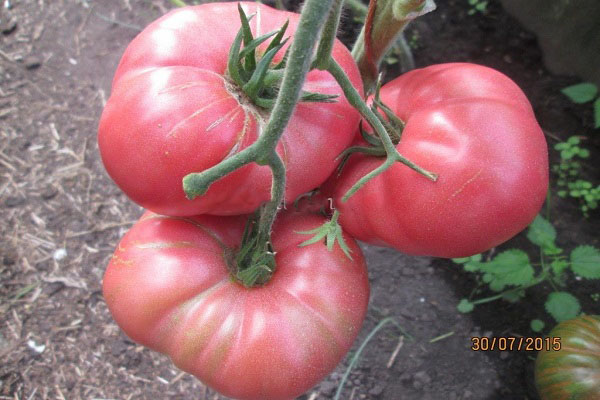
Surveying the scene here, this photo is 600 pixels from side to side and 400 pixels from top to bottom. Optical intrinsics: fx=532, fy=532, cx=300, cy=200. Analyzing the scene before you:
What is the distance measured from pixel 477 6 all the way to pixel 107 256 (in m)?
1.28

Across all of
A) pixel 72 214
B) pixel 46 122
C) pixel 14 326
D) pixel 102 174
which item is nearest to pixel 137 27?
pixel 46 122

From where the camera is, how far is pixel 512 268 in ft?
3.86

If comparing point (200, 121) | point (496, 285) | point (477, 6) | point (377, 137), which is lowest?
point (496, 285)

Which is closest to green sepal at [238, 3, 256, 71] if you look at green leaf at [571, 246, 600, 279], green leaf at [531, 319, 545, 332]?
green leaf at [571, 246, 600, 279]

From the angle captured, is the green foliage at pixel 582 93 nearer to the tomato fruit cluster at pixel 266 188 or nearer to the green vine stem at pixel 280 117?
the tomato fruit cluster at pixel 266 188

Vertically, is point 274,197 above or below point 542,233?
above

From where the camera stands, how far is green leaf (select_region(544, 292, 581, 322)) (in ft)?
3.79

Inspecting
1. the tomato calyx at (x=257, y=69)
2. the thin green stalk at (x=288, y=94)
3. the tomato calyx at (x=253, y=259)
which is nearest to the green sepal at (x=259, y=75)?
the tomato calyx at (x=257, y=69)

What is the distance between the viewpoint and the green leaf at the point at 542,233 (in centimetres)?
123

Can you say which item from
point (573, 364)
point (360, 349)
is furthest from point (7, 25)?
point (573, 364)

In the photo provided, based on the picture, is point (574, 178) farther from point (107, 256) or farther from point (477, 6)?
point (107, 256)

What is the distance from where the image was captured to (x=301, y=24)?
1.70ft

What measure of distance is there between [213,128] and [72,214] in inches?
38.1

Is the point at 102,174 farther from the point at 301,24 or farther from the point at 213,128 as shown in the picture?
the point at 301,24
